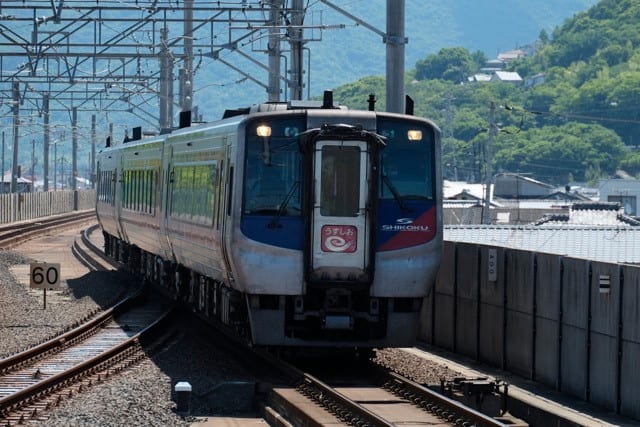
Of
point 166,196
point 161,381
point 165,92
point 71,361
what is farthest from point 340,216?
point 165,92

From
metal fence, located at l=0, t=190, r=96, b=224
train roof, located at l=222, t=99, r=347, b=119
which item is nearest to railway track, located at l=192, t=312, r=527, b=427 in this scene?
train roof, located at l=222, t=99, r=347, b=119

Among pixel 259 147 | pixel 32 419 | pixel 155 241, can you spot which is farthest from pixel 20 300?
pixel 32 419

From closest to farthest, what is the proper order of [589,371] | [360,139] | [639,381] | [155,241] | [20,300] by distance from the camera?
[639,381], [589,371], [360,139], [155,241], [20,300]

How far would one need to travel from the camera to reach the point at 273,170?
1648cm

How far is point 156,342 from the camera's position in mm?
20719

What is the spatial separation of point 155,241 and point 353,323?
30.2 feet

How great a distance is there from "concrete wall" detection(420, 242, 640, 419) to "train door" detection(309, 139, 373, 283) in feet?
6.37

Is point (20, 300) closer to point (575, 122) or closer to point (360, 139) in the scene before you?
point (360, 139)

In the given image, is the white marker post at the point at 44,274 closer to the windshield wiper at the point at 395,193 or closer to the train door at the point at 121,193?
the train door at the point at 121,193

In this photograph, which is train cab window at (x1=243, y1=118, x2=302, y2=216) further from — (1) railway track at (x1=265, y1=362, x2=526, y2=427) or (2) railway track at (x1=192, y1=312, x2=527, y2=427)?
(1) railway track at (x1=265, y1=362, x2=526, y2=427)

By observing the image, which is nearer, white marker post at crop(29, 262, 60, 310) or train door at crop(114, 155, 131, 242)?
white marker post at crop(29, 262, 60, 310)

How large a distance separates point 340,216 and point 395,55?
489 centimetres

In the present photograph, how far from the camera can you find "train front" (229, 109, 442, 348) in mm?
16250

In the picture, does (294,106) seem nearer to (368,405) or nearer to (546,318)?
(546,318)
